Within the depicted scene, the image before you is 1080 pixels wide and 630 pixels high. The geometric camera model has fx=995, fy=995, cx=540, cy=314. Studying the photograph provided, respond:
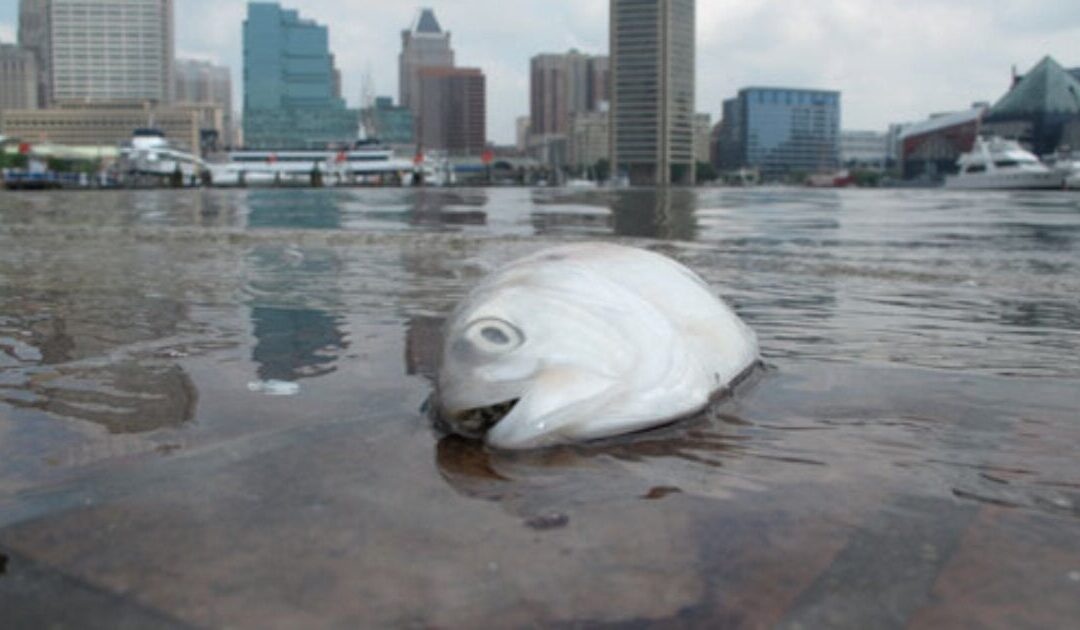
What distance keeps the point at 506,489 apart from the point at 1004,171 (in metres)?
74.0

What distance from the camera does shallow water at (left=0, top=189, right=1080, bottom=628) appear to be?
190 centimetres

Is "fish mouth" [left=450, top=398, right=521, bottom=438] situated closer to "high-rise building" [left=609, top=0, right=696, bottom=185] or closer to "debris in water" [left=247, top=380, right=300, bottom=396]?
"debris in water" [left=247, top=380, right=300, bottom=396]

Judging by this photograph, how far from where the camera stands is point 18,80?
189375 millimetres

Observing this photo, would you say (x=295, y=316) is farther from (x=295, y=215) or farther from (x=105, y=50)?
(x=105, y=50)

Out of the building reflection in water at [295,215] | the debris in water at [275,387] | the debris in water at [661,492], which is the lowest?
the debris in water at [661,492]

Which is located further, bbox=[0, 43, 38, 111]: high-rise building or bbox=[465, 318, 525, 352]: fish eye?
bbox=[0, 43, 38, 111]: high-rise building

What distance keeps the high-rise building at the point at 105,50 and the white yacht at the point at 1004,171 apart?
142005 millimetres

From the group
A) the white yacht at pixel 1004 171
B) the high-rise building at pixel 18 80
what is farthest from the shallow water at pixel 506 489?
the high-rise building at pixel 18 80

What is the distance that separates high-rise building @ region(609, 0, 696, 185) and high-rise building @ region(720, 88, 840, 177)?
3123cm

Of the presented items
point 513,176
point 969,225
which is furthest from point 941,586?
point 513,176

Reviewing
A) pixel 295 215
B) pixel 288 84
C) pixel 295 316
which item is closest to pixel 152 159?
pixel 288 84

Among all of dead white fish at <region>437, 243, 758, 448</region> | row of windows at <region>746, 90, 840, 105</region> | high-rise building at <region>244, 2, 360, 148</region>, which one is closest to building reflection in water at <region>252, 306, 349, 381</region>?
dead white fish at <region>437, 243, 758, 448</region>

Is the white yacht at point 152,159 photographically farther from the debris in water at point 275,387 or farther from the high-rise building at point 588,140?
the debris in water at point 275,387

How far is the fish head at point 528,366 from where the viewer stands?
9.64 ft
